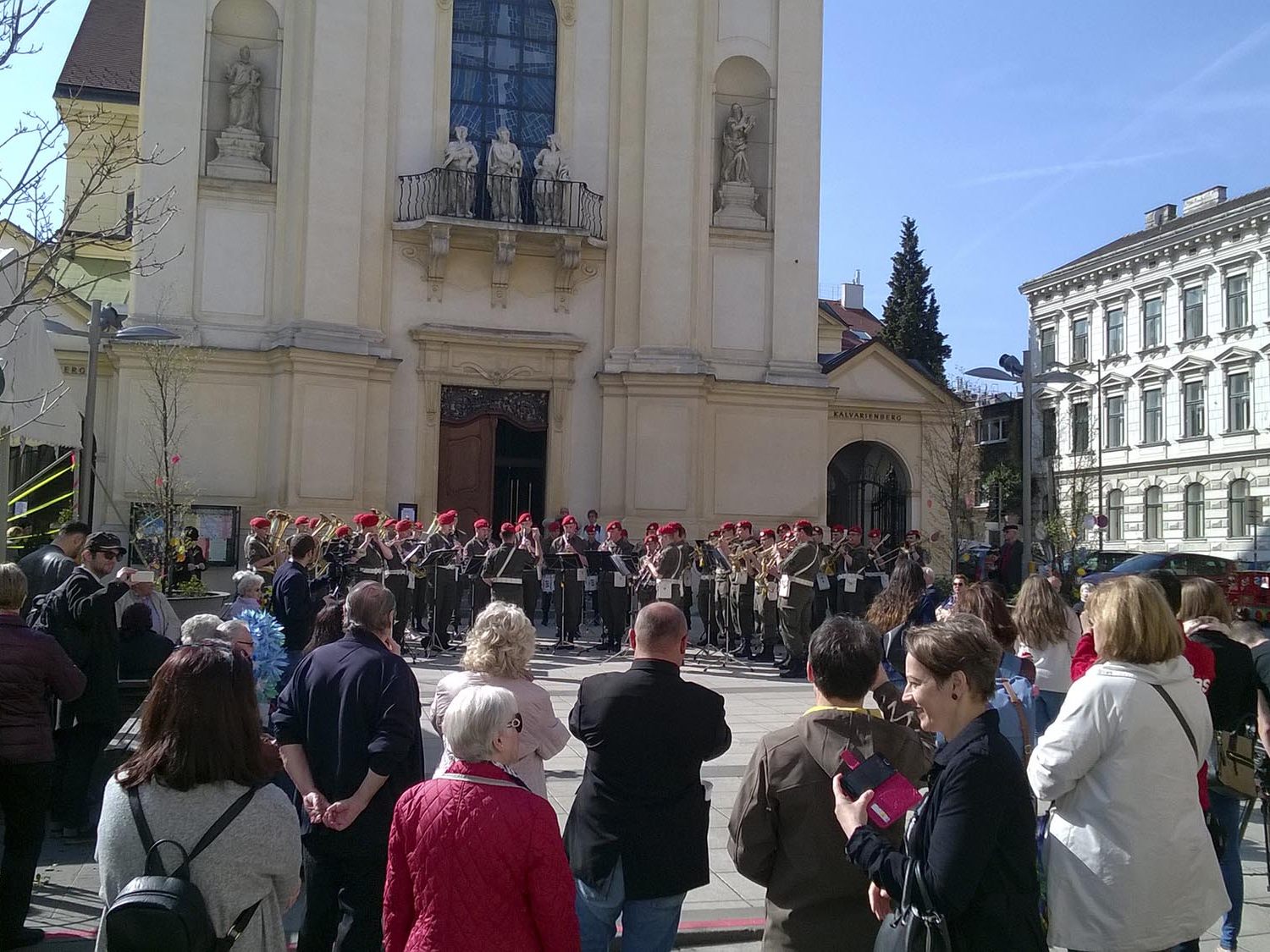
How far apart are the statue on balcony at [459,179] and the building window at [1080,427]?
131 feet

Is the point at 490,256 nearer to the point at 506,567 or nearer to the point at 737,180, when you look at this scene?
the point at 737,180

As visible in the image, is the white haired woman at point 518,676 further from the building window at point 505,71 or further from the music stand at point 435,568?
the building window at point 505,71

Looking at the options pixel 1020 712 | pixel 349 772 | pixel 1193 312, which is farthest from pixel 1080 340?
pixel 349 772

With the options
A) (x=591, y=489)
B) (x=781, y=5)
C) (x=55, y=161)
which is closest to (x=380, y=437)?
(x=591, y=489)

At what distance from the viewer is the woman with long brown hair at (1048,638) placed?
7.56 metres

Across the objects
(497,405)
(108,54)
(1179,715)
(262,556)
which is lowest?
(1179,715)

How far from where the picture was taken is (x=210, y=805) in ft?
10.9

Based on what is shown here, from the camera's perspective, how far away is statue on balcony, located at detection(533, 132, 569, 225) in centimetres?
2405

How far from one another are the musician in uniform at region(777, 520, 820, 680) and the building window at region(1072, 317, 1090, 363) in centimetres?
4544

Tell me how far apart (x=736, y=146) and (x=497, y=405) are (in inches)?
314

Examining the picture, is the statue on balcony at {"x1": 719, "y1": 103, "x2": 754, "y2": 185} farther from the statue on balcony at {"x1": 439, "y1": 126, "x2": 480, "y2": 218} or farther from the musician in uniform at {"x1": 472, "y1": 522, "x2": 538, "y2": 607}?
the musician in uniform at {"x1": 472, "y1": 522, "x2": 538, "y2": 607}

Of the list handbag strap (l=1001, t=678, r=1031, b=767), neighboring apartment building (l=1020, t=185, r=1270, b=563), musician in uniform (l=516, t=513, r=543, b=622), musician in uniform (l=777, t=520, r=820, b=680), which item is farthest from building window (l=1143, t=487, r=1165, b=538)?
handbag strap (l=1001, t=678, r=1031, b=767)

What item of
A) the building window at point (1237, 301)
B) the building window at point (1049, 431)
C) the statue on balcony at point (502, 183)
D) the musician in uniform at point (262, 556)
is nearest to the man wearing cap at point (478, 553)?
the musician in uniform at point (262, 556)

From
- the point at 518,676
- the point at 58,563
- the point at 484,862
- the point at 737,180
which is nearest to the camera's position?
the point at 484,862
